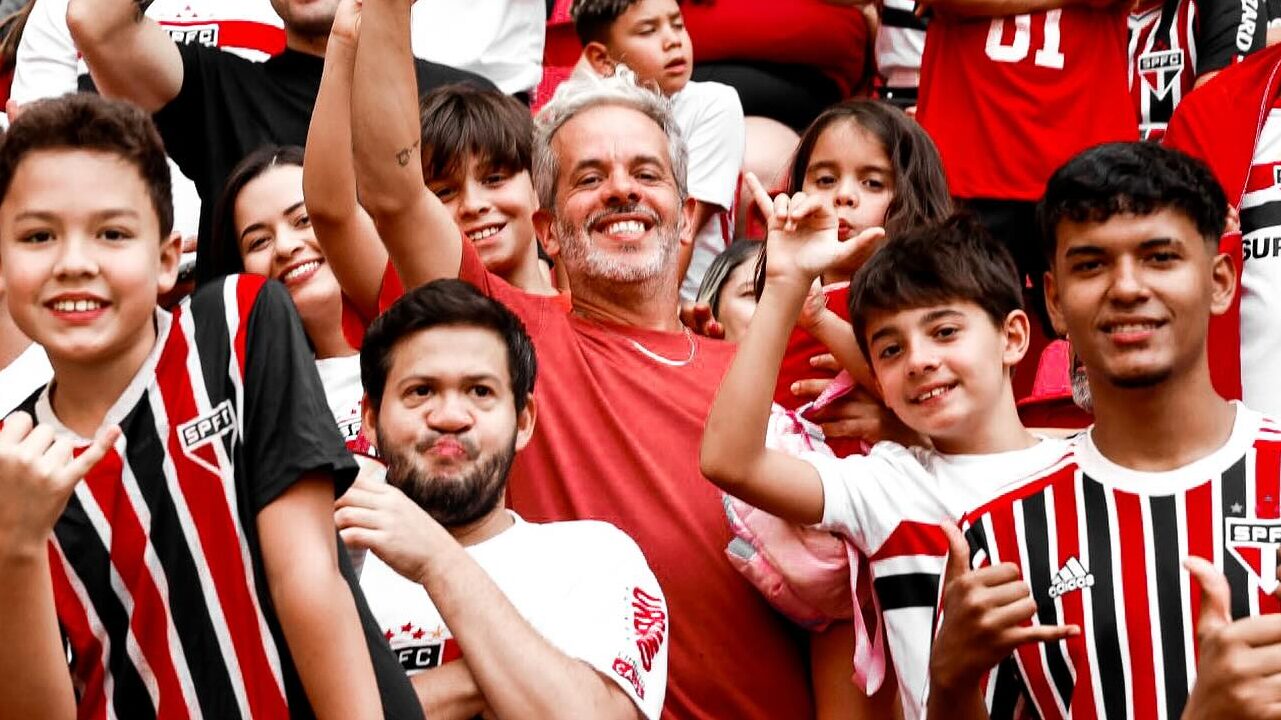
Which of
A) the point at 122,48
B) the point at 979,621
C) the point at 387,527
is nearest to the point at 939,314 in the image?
the point at 979,621

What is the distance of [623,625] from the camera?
3592 mm

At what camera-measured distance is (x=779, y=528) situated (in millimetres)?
3820

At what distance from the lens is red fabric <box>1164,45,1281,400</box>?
496 centimetres

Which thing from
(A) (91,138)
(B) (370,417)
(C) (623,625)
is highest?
(A) (91,138)

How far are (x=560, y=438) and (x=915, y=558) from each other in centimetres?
79

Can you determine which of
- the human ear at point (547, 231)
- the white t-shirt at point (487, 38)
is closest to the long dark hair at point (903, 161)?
the human ear at point (547, 231)

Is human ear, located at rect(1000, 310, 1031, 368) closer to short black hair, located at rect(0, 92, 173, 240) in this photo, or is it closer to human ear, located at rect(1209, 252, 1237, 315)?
human ear, located at rect(1209, 252, 1237, 315)

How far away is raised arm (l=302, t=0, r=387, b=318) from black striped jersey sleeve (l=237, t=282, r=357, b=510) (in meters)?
0.87

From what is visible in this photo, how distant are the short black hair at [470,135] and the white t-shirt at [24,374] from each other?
1.14 metres

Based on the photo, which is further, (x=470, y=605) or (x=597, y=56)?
(x=597, y=56)

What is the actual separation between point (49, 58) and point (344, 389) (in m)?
1.82

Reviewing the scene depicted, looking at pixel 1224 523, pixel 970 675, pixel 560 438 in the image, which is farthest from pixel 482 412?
pixel 1224 523

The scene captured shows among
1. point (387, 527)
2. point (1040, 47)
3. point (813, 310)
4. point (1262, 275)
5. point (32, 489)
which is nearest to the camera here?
point (32, 489)

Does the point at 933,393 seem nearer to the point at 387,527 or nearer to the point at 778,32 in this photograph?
the point at 387,527
